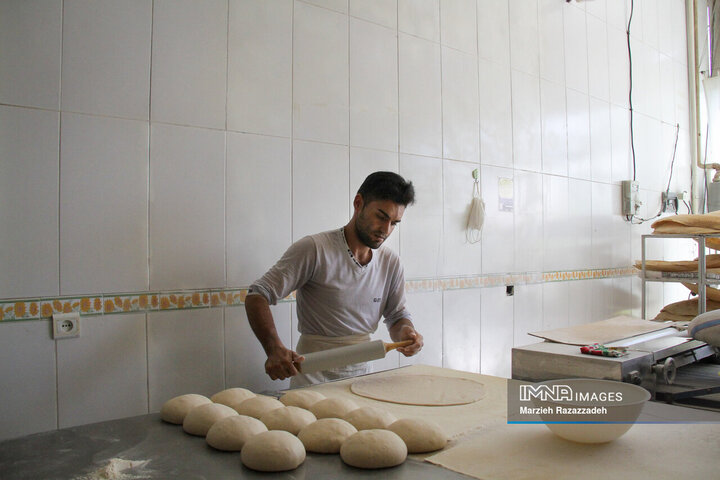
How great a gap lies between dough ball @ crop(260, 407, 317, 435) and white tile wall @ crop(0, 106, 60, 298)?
0.85m

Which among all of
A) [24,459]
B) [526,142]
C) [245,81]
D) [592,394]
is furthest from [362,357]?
[526,142]

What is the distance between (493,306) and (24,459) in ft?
8.26

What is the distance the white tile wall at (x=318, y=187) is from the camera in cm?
222

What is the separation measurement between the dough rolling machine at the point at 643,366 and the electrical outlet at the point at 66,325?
147cm

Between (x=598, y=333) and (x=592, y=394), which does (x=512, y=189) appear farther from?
(x=592, y=394)

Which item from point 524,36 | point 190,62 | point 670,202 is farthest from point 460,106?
point 670,202

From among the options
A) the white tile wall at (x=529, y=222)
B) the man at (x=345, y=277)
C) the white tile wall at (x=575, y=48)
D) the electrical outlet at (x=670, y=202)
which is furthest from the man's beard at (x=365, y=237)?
the electrical outlet at (x=670, y=202)

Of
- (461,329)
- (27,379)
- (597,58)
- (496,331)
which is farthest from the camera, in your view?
(597,58)

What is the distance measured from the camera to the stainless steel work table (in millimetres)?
1031

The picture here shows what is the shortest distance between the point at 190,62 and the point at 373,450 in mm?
1518

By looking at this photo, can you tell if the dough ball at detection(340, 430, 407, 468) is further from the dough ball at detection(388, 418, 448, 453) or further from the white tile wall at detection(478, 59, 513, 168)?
the white tile wall at detection(478, 59, 513, 168)

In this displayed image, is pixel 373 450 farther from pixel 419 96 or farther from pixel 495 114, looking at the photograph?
pixel 495 114

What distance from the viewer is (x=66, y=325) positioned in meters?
1.64

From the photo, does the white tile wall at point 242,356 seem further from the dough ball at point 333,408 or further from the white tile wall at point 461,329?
the white tile wall at point 461,329
